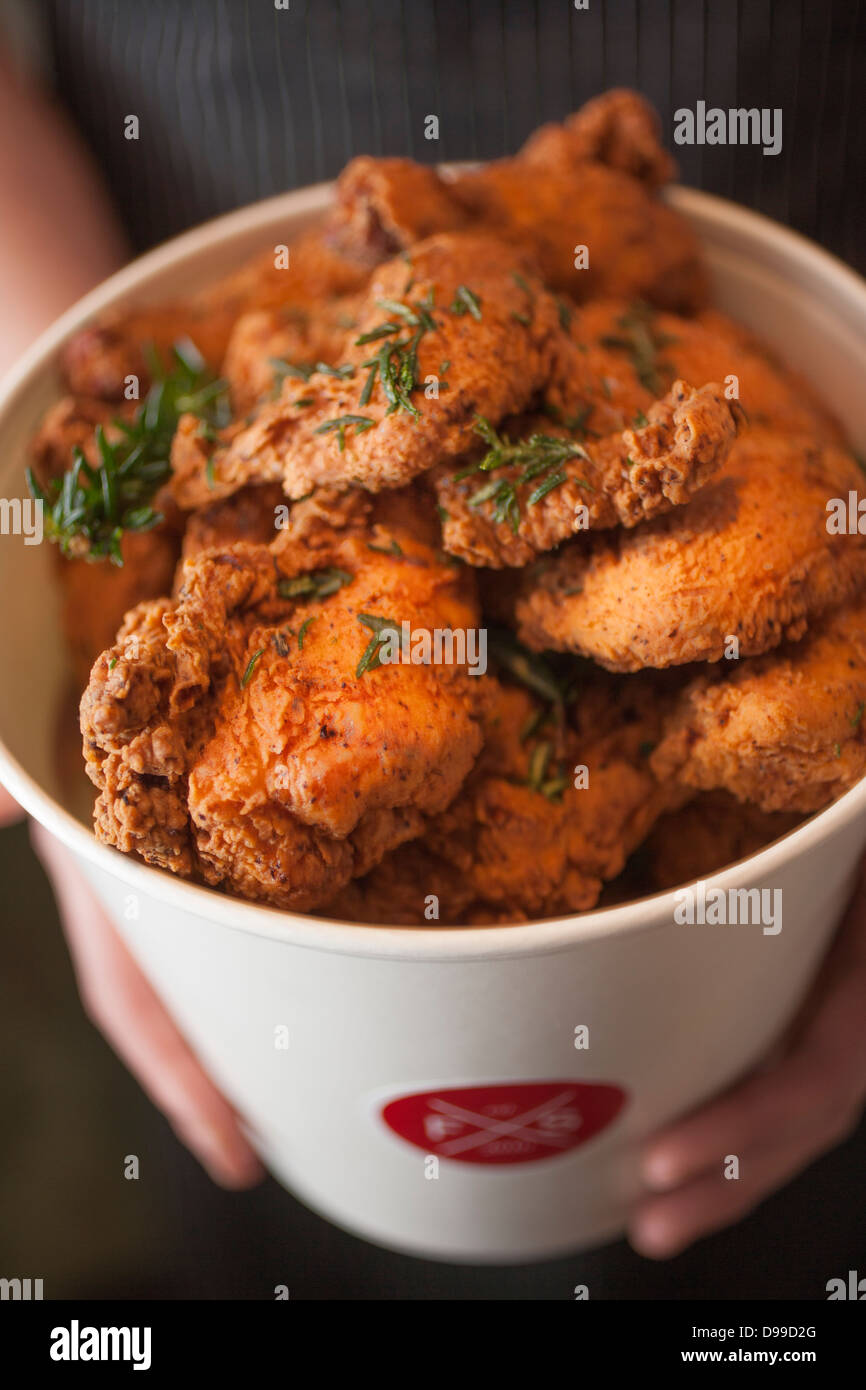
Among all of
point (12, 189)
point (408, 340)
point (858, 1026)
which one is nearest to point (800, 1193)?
point (858, 1026)

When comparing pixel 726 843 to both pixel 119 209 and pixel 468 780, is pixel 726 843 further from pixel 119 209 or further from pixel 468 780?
pixel 119 209

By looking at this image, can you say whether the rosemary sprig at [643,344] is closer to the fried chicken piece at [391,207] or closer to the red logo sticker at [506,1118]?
the fried chicken piece at [391,207]

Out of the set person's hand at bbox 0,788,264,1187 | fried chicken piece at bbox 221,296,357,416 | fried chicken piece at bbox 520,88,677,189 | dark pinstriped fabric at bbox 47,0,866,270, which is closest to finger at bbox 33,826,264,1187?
person's hand at bbox 0,788,264,1187

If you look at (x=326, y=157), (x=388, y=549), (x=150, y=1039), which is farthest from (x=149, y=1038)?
(x=326, y=157)

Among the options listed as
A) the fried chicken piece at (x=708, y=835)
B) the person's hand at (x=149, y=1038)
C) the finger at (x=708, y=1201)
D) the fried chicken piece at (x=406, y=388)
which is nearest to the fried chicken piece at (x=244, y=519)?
the fried chicken piece at (x=406, y=388)

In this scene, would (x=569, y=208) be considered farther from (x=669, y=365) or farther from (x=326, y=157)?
(x=326, y=157)

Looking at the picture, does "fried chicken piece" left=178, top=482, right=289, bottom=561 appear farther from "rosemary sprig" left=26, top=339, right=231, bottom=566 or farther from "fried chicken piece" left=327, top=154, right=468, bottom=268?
"fried chicken piece" left=327, top=154, right=468, bottom=268
